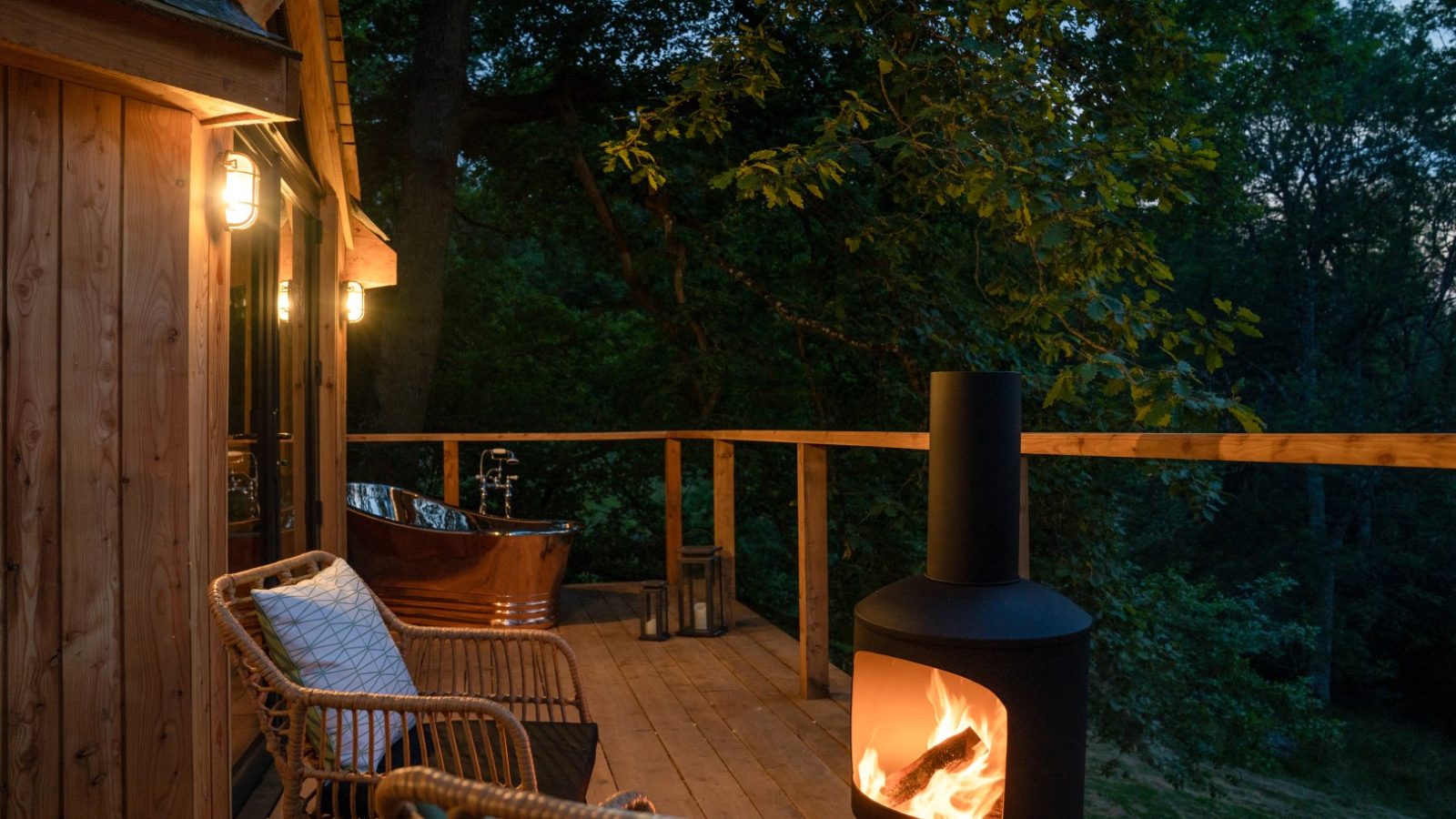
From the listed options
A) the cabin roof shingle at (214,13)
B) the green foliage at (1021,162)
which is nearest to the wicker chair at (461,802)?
the cabin roof shingle at (214,13)

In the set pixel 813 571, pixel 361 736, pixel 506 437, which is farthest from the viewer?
pixel 506 437

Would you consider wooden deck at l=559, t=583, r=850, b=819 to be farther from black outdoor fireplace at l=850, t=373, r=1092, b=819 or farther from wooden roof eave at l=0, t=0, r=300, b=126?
wooden roof eave at l=0, t=0, r=300, b=126

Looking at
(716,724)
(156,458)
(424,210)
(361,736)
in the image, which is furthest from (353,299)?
(361,736)

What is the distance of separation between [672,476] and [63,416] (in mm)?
4225

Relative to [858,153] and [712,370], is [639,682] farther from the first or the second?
[712,370]

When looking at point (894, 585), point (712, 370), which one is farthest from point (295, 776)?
point (712, 370)

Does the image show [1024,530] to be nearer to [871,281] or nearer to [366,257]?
[366,257]

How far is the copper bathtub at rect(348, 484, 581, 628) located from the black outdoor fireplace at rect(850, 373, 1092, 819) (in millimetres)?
3179

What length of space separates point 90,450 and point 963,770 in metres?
1.81

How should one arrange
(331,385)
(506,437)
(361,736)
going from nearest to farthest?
(361,736) < (331,385) < (506,437)

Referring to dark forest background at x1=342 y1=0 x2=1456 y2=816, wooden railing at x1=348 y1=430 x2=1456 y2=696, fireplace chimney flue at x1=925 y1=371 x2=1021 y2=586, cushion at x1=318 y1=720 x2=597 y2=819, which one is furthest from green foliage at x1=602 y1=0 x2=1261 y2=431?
cushion at x1=318 y1=720 x2=597 y2=819

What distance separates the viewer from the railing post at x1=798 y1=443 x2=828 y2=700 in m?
3.68

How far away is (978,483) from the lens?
1995 millimetres

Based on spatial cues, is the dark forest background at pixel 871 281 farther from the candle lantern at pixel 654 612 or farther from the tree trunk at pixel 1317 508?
the candle lantern at pixel 654 612
